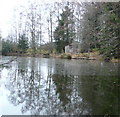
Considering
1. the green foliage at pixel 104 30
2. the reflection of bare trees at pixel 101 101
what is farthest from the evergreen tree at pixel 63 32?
the reflection of bare trees at pixel 101 101

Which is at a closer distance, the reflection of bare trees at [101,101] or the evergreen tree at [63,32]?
the reflection of bare trees at [101,101]

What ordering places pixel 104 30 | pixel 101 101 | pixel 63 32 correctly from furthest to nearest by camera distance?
pixel 63 32 < pixel 104 30 < pixel 101 101

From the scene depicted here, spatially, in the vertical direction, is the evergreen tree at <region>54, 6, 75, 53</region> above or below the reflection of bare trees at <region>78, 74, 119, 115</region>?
above

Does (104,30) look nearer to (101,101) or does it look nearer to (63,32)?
(101,101)

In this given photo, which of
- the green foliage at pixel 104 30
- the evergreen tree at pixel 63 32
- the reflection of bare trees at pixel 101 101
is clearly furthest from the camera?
the evergreen tree at pixel 63 32

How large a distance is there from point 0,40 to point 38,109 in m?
49.1

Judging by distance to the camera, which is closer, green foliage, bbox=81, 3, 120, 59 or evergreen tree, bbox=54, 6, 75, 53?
green foliage, bbox=81, 3, 120, 59

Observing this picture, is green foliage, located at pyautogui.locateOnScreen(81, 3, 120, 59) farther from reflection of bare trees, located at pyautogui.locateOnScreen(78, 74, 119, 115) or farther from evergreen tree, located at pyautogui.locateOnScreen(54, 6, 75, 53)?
reflection of bare trees, located at pyautogui.locateOnScreen(78, 74, 119, 115)

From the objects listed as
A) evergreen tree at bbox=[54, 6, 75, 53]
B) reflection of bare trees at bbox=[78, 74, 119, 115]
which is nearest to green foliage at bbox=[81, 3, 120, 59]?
evergreen tree at bbox=[54, 6, 75, 53]

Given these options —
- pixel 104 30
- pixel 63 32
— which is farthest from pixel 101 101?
pixel 63 32

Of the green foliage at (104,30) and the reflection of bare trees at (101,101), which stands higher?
the green foliage at (104,30)

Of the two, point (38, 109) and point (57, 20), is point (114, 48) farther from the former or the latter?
point (57, 20)

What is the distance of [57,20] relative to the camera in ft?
153

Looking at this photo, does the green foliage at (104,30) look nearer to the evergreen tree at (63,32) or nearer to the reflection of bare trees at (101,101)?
the evergreen tree at (63,32)
